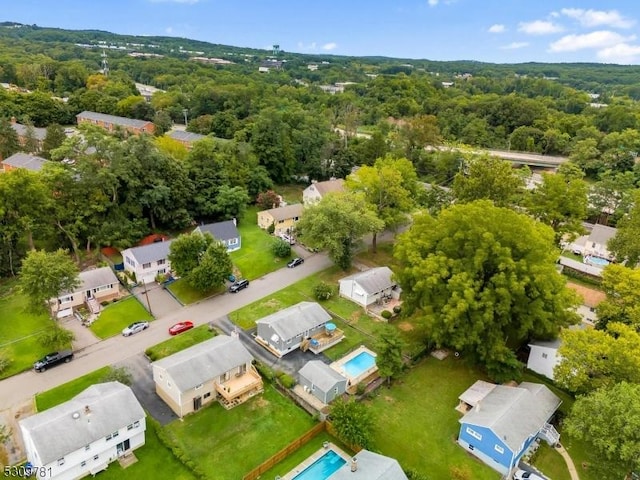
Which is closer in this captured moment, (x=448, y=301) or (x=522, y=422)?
(x=522, y=422)

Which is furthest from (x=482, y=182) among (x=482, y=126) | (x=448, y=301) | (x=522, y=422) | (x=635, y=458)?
(x=482, y=126)

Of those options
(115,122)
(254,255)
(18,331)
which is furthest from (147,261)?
(115,122)

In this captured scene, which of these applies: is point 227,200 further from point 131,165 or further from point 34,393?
point 34,393

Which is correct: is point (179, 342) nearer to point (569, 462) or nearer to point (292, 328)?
point (292, 328)

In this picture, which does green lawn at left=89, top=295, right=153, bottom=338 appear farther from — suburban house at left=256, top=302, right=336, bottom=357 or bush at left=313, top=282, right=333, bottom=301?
bush at left=313, top=282, right=333, bottom=301

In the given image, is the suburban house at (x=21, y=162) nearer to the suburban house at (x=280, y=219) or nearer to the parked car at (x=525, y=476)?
the suburban house at (x=280, y=219)
